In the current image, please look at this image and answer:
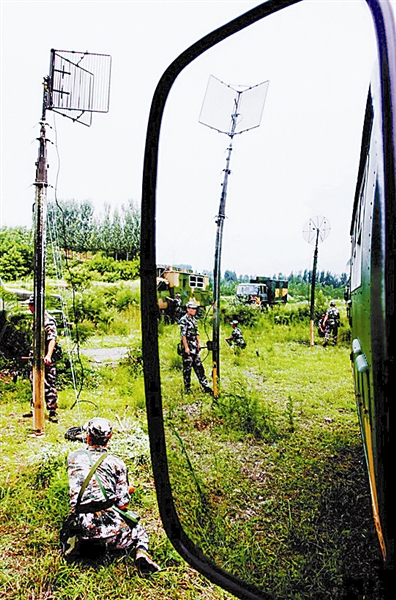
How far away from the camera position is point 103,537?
1.66 meters

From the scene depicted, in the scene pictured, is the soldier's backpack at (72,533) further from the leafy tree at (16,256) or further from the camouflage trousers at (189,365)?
the leafy tree at (16,256)

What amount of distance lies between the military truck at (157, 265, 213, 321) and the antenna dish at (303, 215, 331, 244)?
0.46 feet

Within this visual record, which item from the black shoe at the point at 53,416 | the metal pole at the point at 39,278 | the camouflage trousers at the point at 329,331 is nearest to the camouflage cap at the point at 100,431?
the metal pole at the point at 39,278

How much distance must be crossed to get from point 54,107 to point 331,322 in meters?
2.10

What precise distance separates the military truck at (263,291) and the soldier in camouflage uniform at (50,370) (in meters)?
2.10

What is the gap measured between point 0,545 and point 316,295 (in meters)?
1.87

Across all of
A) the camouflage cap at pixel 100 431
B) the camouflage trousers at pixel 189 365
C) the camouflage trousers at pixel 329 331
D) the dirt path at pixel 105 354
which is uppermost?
the camouflage trousers at pixel 329 331

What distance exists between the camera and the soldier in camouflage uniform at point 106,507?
1.65 metres

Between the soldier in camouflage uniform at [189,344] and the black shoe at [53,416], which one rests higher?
the soldier in camouflage uniform at [189,344]

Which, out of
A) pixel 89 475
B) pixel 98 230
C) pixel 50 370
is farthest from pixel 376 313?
pixel 98 230

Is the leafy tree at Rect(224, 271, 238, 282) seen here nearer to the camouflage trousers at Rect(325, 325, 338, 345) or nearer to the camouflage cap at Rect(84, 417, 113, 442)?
the camouflage trousers at Rect(325, 325, 338, 345)

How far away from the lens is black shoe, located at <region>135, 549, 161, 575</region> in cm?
166

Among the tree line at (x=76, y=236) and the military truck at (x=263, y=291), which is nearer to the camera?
the military truck at (x=263, y=291)

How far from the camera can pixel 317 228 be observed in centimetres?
43
